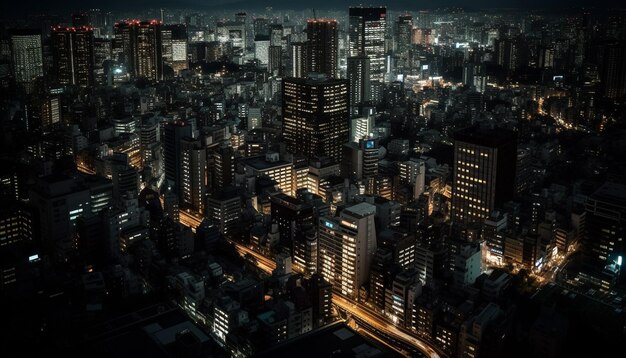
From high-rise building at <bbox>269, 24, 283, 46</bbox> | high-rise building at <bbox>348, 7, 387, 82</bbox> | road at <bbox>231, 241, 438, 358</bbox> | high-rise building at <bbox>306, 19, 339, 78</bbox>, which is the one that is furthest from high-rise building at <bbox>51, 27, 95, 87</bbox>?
road at <bbox>231, 241, 438, 358</bbox>

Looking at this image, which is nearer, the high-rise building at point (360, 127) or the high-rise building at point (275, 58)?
the high-rise building at point (360, 127)

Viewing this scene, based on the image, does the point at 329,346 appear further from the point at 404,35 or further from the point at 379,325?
the point at 404,35

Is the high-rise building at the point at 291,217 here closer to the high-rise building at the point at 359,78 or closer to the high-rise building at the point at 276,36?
the high-rise building at the point at 359,78

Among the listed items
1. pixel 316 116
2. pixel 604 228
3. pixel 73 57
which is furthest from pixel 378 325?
pixel 73 57

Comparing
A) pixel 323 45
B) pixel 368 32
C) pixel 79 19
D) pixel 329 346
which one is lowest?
pixel 329 346

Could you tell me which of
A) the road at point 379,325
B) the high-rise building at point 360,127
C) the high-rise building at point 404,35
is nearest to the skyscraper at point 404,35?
the high-rise building at point 404,35

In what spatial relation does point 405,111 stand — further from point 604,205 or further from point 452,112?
point 604,205
